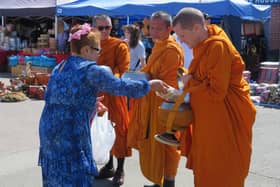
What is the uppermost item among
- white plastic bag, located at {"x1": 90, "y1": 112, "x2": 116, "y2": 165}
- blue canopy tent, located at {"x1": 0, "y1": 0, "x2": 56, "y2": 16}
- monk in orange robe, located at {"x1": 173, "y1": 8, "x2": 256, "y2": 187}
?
blue canopy tent, located at {"x1": 0, "y1": 0, "x2": 56, "y2": 16}

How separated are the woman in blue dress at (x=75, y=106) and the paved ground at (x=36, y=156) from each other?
174 cm

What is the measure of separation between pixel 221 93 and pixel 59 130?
1041 millimetres

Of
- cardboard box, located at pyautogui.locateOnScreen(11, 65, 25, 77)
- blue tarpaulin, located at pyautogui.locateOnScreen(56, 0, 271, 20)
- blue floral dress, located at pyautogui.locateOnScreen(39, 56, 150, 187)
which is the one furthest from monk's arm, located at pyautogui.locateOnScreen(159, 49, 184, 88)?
cardboard box, located at pyautogui.locateOnScreen(11, 65, 25, 77)

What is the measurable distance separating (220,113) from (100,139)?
109 centimetres

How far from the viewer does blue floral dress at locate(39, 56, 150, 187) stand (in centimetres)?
279

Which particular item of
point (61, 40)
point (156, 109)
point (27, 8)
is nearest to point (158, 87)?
point (156, 109)

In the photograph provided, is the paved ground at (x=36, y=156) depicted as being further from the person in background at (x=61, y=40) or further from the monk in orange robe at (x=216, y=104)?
the person in background at (x=61, y=40)

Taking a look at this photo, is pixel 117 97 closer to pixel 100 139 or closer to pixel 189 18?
pixel 100 139

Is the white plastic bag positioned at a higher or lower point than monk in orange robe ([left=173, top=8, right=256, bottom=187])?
lower

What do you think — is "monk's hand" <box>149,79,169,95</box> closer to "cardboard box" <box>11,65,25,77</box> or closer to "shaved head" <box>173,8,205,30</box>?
"shaved head" <box>173,8,205,30</box>

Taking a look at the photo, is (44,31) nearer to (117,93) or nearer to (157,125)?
(157,125)

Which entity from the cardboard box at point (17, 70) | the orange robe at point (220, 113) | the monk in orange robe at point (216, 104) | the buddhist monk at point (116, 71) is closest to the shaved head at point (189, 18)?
the monk in orange robe at point (216, 104)

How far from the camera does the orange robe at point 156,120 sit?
396cm

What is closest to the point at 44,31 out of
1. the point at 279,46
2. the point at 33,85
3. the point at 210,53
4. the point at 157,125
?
the point at 33,85
